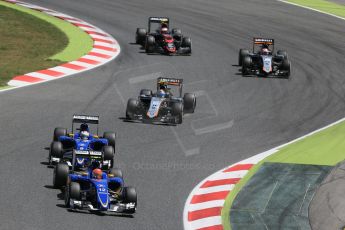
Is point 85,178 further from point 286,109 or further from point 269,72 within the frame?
point 269,72

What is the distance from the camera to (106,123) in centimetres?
3062

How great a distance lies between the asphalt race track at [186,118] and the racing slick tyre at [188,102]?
0.33m

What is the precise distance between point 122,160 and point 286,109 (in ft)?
29.9

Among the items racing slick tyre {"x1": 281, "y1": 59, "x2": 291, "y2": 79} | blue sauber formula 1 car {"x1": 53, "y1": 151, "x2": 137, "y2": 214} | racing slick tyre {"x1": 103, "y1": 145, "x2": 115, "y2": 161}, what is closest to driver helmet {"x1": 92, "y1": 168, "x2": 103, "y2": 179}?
blue sauber formula 1 car {"x1": 53, "y1": 151, "x2": 137, "y2": 214}

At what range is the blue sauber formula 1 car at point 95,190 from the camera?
2227cm

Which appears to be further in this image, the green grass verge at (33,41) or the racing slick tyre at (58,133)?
the green grass verge at (33,41)

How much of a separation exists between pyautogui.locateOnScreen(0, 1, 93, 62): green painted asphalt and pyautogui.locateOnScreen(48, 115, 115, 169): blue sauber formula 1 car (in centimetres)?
1288

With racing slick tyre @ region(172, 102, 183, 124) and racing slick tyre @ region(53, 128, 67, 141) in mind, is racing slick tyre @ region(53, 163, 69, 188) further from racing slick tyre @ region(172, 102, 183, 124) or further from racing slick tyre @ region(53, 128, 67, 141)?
racing slick tyre @ region(172, 102, 183, 124)

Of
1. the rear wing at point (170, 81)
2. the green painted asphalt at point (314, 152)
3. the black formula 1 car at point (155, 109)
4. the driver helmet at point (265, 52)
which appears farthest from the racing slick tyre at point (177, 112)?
the driver helmet at point (265, 52)

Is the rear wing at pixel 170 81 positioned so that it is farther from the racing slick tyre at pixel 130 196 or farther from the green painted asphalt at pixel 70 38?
the racing slick tyre at pixel 130 196

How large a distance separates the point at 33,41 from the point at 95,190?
69.2 ft

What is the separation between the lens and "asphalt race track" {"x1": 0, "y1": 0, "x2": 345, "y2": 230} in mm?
23406

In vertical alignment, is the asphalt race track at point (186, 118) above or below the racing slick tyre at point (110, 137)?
below

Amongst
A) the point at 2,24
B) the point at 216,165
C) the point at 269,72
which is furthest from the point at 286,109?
the point at 2,24
